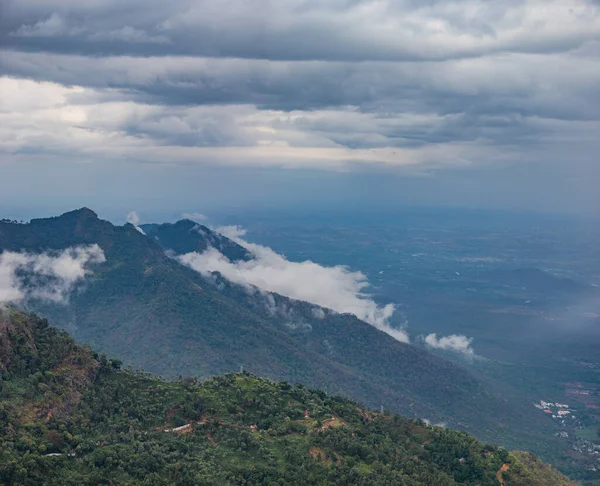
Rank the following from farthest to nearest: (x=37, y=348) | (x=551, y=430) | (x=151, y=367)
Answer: (x=551, y=430), (x=151, y=367), (x=37, y=348)

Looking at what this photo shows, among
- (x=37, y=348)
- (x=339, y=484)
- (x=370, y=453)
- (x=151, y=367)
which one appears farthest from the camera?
(x=151, y=367)

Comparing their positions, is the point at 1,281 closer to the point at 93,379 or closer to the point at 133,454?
the point at 93,379

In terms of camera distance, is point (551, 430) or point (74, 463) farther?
point (551, 430)

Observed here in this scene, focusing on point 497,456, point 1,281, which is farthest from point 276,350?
point 497,456

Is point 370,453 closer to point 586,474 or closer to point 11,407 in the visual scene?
point 11,407

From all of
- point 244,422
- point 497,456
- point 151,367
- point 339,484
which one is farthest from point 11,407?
point 151,367

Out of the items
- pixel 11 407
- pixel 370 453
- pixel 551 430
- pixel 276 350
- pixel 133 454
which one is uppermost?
pixel 11 407

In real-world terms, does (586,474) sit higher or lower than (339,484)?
lower
